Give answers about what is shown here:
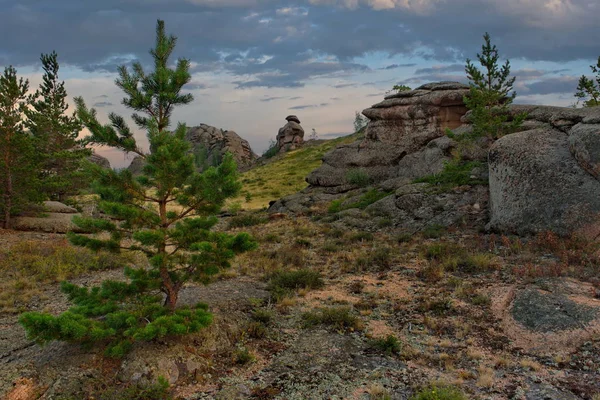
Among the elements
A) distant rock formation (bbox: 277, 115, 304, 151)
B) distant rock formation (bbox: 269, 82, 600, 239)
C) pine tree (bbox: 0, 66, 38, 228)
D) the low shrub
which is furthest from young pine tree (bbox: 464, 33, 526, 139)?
distant rock formation (bbox: 277, 115, 304, 151)

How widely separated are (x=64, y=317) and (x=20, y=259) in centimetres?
1229

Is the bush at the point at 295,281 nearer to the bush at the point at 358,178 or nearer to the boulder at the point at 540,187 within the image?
the boulder at the point at 540,187

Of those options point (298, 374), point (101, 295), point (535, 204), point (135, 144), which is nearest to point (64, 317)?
point (101, 295)

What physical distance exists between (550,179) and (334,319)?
1236cm

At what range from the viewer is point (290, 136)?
90.8m

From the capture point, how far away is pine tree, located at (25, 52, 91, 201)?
91.7 ft

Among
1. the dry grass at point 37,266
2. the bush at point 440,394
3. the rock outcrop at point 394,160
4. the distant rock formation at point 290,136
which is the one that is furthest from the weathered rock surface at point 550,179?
the distant rock formation at point 290,136

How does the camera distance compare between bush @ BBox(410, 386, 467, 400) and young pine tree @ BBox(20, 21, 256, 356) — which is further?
young pine tree @ BBox(20, 21, 256, 356)

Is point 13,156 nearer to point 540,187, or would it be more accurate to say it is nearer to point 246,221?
point 246,221

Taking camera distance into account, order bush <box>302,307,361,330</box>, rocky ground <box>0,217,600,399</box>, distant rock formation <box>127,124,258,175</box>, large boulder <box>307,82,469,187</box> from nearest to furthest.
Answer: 1. rocky ground <box>0,217,600,399</box>
2. bush <box>302,307,361,330</box>
3. large boulder <box>307,82,469,187</box>
4. distant rock formation <box>127,124,258,175</box>

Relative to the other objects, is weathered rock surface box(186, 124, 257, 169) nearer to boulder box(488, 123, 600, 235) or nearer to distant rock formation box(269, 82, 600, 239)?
distant rock formation box(269, 82, 600, 239)

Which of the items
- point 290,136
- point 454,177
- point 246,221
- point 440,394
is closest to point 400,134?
point 454,177

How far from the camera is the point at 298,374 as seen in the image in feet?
28.7

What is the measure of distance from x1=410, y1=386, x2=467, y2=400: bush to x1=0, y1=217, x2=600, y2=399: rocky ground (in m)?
0.47
